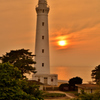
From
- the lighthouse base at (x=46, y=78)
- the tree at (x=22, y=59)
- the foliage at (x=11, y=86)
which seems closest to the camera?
the foliage at (x=11, y=86)

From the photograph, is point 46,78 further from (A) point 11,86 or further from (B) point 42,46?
(A) point 11,86

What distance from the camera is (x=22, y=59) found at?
32469 millimetres

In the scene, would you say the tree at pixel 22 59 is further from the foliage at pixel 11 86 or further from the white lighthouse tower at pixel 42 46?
the foliage at pixel 11 86

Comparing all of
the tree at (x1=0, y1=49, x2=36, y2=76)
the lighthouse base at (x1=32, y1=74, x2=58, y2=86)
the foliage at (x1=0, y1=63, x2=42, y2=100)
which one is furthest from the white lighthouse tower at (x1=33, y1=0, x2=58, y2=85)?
the foliage at (x1=0, y1=63, x2=42, y2=100)

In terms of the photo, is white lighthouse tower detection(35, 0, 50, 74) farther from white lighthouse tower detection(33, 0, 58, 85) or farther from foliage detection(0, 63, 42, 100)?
foliage detection(0, 63, 42, 100)

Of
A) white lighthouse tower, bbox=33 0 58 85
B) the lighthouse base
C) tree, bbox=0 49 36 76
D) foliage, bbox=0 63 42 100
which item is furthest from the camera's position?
white lighthouse tower, bbox=33 0 58 85

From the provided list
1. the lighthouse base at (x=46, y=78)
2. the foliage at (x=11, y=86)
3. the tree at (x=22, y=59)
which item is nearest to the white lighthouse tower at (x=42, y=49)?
the lighthouse base at (x=46, y=78)

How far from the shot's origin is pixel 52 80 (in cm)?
4406

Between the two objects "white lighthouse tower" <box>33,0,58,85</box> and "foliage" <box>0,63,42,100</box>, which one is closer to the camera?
"foliage" <box>0,63,42,100</box>

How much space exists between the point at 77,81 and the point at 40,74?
8.31m

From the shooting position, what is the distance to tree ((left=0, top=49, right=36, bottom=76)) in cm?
3184

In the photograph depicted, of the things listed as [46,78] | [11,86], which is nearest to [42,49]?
[46,78]

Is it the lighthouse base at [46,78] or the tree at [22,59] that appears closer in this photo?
the tree at [22,59]

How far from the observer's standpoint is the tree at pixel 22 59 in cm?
3184
